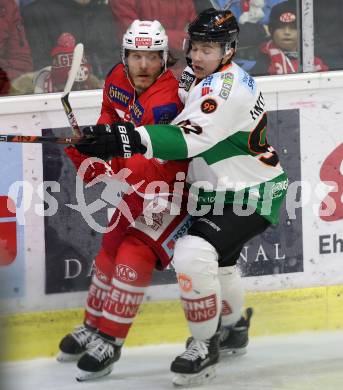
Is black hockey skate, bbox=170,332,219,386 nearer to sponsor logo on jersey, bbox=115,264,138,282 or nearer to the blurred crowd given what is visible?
sponsor logo on jersey, bbox=115,264,138,282

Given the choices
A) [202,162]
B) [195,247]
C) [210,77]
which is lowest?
[195,247]

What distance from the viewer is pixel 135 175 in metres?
3.54

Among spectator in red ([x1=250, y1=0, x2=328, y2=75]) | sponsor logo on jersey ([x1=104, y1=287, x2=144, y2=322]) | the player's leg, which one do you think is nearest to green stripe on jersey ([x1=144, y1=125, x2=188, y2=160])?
the player's leg

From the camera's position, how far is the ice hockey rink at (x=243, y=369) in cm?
343

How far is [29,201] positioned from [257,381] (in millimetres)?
1147

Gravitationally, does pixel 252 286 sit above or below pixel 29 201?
below

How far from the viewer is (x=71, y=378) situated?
11.6 ft

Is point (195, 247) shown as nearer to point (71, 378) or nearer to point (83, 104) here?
point (71, 378)

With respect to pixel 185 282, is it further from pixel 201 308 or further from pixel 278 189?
pixel 278 189

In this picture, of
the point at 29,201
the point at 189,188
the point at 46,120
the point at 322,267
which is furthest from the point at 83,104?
the point at 322,267

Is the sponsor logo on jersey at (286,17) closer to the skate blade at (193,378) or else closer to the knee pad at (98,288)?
the knee pad at (98,288)

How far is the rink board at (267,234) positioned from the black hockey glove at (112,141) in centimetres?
85

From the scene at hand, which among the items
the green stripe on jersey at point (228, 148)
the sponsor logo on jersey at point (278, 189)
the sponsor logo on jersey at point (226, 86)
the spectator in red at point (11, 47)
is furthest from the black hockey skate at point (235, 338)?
the spectator in red at point (11, 47)

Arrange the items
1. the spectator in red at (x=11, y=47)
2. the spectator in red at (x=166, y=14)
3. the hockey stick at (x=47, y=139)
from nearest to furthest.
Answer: the hockey stick at (x=47, y=139)
the spectator in red at (x=11, y=47)
the spectator in red at (x=166, y=14)
